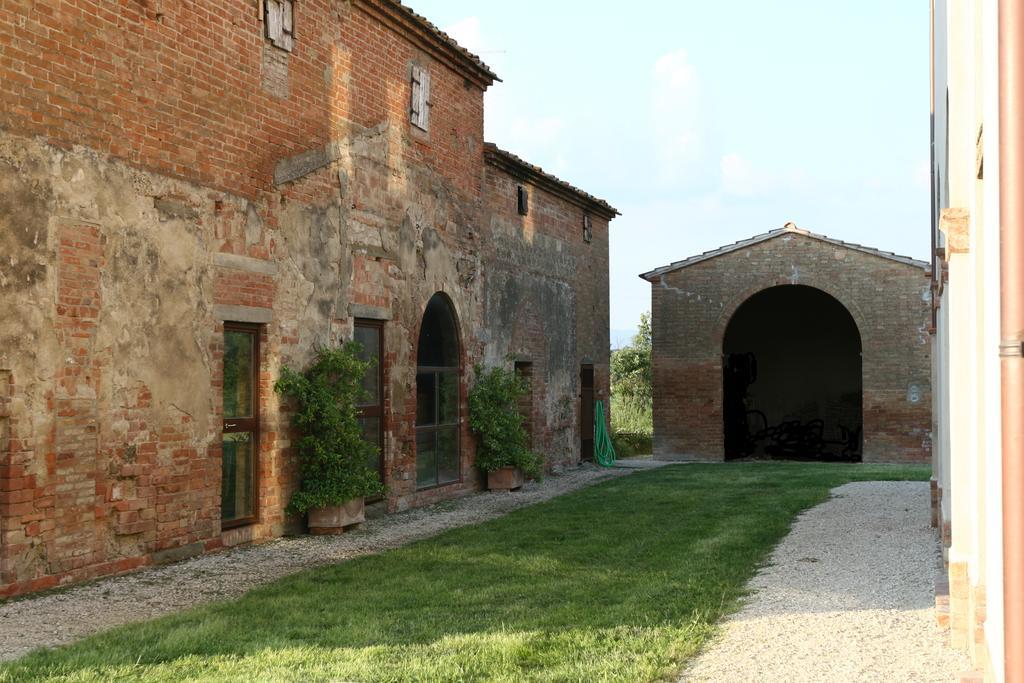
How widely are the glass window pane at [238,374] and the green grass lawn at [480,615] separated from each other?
6.51ft

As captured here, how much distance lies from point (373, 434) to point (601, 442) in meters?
9.31

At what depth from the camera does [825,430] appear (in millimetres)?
28422

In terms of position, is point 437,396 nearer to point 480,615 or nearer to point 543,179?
point 543,179

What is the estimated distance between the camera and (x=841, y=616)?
6648mm

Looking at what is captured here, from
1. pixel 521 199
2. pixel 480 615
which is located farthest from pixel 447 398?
pixel 480 615

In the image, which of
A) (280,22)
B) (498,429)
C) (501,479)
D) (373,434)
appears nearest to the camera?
(280,22)

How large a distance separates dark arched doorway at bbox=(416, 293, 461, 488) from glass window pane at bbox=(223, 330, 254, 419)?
3.42m

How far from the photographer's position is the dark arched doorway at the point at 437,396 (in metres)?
13.7

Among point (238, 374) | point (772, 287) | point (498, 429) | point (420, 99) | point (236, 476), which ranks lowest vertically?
point (236, 476)

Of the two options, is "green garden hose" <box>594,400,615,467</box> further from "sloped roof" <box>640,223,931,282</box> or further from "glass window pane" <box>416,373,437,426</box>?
"glass window pane" <box>416,373,437,426</box>

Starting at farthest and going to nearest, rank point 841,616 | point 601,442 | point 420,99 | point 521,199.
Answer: point 601,442
point 521,199
point 420,99
point 841,616

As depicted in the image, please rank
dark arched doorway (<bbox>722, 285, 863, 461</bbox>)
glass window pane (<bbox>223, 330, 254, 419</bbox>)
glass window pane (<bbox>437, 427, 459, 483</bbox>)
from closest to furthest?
glass window pane (<bbox>223, 330, 254, 419</bbox>)
glass window pane (<bbox>437, 427, 459, 483</bbox>)
dark arched doorway (<bbox>722, 285, 863, 461</bbox>)

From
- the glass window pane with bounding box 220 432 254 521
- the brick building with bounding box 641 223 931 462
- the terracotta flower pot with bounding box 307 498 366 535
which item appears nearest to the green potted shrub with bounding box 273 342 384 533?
the terracotta flower pot with bounding box 307 498 366 535

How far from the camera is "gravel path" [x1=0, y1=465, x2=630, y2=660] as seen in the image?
6617 mm
